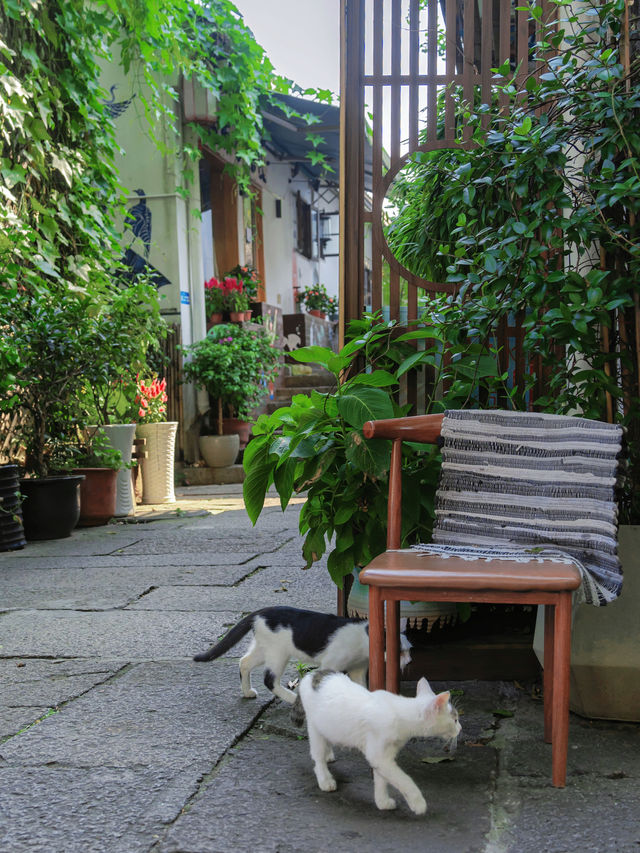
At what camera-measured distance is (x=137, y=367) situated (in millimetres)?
6469

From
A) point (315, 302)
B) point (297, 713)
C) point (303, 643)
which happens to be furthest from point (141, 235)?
point (297, 713)

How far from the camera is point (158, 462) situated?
7.53 metres

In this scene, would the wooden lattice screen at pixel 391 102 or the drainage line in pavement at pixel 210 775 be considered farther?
the wooden lattice screen at pixel 391 102

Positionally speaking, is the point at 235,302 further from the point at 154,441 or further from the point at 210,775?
the point at 210,775

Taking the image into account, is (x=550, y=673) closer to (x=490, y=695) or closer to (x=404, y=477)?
(x=490, y=695)

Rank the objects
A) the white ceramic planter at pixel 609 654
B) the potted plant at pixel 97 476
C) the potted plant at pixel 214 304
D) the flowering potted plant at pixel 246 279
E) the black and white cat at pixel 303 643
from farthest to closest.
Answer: the flowering potted plant at pixel 246 279
the potted plant at pixel 214 304
the potted plant at pixel 97 476
the black and white cat at pixel 303 643
the white ceramic planter at pixel 609 654

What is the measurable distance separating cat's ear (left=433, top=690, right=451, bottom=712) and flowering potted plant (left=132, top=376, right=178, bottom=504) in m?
5.79

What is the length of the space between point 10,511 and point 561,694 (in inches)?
169

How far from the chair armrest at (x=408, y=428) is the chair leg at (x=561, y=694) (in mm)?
687

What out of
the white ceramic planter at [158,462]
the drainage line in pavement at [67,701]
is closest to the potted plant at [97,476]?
the white ceramic planter at [158,462]

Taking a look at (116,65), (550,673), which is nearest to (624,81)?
(550,673)

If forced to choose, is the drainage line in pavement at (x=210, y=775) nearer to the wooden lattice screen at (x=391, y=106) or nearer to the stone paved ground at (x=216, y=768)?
the stone paved ground at (x=216, y=768)

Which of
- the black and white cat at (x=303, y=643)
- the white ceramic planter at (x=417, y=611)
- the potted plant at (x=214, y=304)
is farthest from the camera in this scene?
the potted plant at (x=214, y=304)

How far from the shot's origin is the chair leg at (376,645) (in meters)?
1.97
